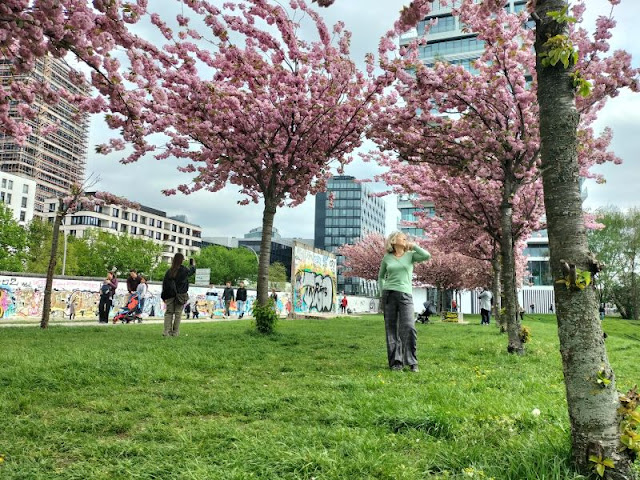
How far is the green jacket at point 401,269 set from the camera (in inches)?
256

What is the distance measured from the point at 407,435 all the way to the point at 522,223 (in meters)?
15.0

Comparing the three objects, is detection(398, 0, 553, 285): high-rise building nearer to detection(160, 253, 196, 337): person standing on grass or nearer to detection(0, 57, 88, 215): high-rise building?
detection(160, 253, 196, 337): person standing on grass

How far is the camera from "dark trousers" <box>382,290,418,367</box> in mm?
6473

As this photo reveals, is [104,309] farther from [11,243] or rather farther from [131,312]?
[11,243]

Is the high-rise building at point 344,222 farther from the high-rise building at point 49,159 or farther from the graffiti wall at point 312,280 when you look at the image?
the graffiti wall at point 312,280

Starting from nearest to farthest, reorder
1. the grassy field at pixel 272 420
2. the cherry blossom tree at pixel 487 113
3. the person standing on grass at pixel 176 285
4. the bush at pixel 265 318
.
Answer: the grassy field at pixel 272 420
the cherry blossom tree at pixel 487 113
the person standing on grass at pixel 176 285
the bush at pixel 265 318

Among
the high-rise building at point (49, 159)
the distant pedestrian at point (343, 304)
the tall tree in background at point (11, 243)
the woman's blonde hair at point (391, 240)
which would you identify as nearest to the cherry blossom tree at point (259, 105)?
the woman's blonde hair at point (391, 240)

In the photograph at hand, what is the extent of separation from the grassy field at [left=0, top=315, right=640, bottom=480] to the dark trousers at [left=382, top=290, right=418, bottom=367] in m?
0.27

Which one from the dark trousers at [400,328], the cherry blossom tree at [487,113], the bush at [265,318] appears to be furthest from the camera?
the bush at [265,318]

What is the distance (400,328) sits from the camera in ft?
21.5

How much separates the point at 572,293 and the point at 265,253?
1003 centimetres

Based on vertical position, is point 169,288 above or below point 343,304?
above

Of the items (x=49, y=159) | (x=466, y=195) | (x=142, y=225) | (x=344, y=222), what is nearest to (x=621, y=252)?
(x=466, y=195)

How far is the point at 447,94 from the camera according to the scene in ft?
33.5
